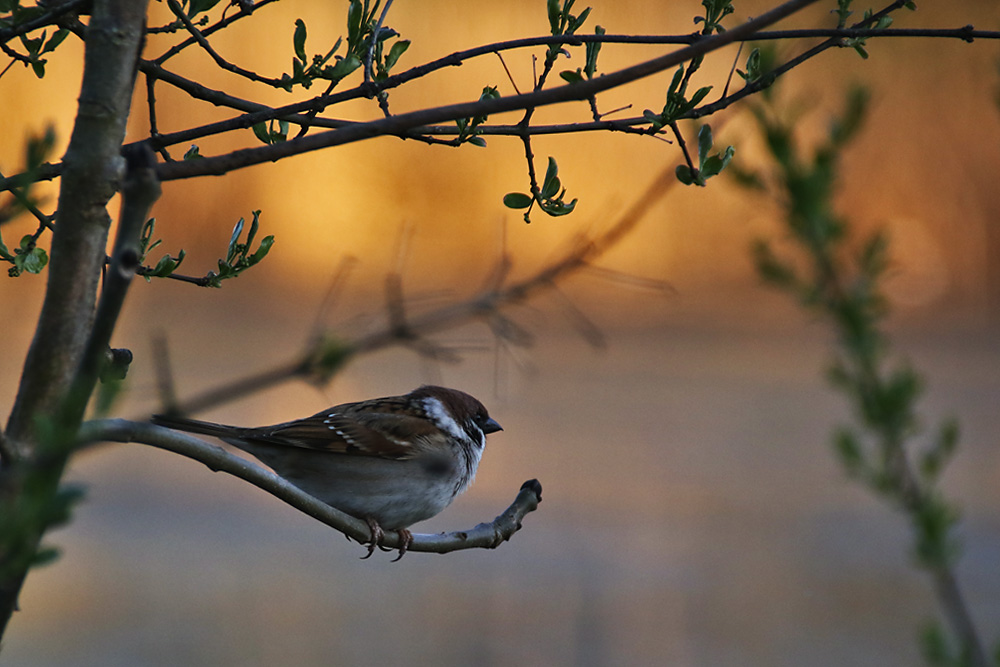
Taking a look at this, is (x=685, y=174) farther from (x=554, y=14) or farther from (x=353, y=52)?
(x=353, y=52)

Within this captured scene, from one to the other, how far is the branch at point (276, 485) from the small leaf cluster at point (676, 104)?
2.59 ft

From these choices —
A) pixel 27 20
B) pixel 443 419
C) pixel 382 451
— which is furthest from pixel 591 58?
pixel 443 419

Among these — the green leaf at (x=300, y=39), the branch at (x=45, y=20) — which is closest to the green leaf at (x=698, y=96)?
the green leaf at (x=300, y=39)

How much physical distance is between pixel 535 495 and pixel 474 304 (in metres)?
1.33

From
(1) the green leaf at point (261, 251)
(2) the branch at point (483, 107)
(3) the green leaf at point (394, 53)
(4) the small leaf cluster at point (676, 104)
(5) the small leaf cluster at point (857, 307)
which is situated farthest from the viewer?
(3) the green leaf at point (394, 53)

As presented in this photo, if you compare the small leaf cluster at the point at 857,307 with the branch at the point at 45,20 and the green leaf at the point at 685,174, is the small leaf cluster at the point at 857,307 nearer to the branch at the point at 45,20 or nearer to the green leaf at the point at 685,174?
the green leaf at the point at 685,174

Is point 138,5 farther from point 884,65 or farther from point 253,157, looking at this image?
point 884,65

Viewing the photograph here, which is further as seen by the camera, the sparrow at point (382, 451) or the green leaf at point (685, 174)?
the sparrow at point (382, 451)

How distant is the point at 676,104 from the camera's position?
1.84 metres

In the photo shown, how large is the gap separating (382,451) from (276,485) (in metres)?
2.04

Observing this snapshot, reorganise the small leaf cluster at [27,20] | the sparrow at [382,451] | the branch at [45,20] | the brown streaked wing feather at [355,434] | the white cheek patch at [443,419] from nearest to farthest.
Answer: the branch at [45,20], the small leaf cluster at [27,20], the sparrow at [382,451], the brown streaked wing feather at [355,434], the white cheek patch at [443,419]

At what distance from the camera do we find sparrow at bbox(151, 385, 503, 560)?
10.6 ft

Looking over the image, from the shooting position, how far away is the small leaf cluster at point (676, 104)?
182cm

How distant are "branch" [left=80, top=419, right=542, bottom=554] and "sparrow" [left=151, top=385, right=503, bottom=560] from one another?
31.8 inches
